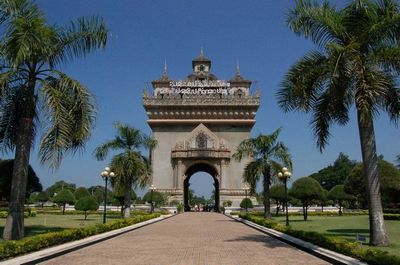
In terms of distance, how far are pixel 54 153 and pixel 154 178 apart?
4298 centimetres

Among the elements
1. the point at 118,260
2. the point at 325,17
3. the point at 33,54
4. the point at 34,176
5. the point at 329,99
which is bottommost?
the point at 118,260

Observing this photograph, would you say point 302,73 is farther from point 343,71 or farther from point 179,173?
point 179,173

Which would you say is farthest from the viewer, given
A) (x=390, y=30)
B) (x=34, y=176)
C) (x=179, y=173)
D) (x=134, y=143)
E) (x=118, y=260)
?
(x=179, y=173)

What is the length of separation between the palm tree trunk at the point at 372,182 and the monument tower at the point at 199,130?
40.4 metres

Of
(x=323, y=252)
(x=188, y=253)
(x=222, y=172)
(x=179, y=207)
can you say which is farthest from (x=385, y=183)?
(x=188, y=253)

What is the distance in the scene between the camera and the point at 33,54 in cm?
1418

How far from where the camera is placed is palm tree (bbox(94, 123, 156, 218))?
103 ft

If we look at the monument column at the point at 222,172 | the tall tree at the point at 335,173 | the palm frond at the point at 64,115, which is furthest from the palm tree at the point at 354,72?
the tall tree at the point at 335,173

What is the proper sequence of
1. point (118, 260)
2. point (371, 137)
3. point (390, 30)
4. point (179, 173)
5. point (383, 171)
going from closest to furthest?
point (118, 260), point (390, 30), point (371, 137), point (383, 171), point (179, 173)

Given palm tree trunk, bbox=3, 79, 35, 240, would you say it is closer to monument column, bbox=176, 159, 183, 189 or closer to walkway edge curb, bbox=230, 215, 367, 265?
walkway edge curb, bbox=230, 215, 367, 265

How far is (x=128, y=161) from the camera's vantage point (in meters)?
31.4

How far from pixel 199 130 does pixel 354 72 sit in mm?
42712

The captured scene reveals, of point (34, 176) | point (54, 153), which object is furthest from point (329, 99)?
point (34, 176)

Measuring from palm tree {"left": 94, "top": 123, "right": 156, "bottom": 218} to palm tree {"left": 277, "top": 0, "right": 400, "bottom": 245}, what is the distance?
18.9 m
